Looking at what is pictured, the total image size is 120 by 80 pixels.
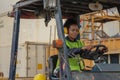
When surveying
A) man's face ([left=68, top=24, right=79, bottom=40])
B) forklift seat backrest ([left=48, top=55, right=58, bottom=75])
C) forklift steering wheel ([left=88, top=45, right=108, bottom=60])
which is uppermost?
man's face ([left=68, top=24, right=79, bottom=40])

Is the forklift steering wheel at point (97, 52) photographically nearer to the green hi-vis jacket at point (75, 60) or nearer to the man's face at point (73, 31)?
the green hi-vis jacket at point (75, 60)

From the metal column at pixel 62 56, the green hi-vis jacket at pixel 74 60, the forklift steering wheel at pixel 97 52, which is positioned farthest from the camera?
the forklift steering wheel at pixel 97 52

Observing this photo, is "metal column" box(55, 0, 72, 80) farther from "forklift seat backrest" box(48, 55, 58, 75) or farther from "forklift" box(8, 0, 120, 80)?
"forklift seat backrest" box(48, 55, 58, 75)

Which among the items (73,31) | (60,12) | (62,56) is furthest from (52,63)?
(60,12)

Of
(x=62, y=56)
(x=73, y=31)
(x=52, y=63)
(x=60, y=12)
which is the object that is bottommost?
(x=52, y=63)

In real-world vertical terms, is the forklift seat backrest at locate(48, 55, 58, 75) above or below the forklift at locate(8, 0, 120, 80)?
below

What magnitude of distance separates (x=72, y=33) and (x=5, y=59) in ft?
53.3

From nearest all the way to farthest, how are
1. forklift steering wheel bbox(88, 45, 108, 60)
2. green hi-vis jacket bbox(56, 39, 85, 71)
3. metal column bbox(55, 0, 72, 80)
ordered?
metal column bbox(55, 0, 72, 80), green hi-vis jacket bbox(56, 39, 85, 71), forklift steering wheel bbox(88, 45, 108, 60)

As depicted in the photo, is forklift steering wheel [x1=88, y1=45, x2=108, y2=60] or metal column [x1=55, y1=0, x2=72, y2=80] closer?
metal column [x1=55, y1=0, x2=72, y2=80]

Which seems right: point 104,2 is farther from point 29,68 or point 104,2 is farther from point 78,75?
point 29,68

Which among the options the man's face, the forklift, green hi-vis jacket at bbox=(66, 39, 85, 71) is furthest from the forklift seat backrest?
the man's face

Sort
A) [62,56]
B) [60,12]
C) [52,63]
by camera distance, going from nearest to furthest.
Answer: [62,56], [60,12], [52,63]

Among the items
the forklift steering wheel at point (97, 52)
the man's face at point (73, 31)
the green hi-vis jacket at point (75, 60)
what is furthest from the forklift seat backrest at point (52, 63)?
the forklift steering wheel at point (97, 52)

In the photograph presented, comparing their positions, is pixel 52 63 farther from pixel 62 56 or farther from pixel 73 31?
pixel 62 56
